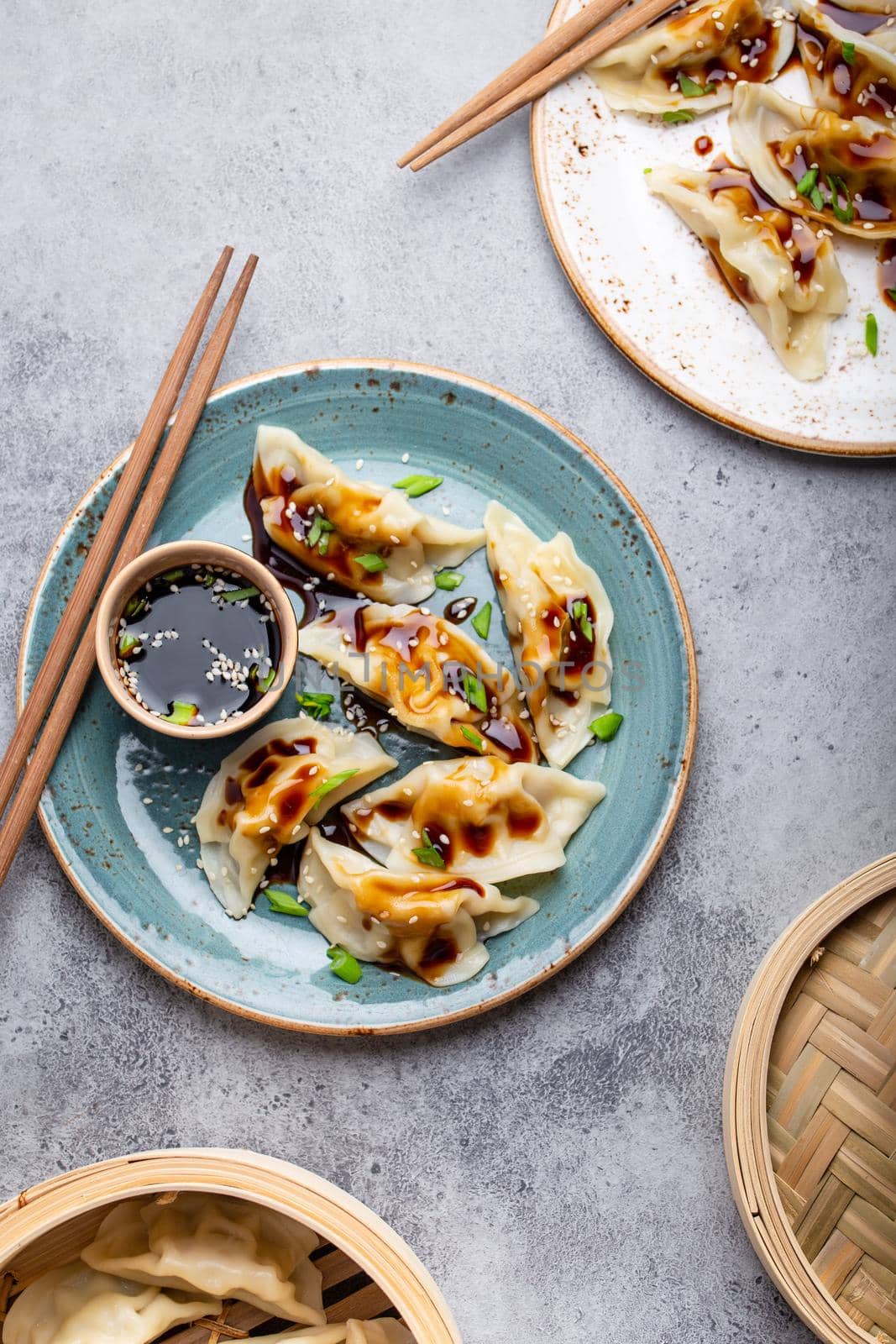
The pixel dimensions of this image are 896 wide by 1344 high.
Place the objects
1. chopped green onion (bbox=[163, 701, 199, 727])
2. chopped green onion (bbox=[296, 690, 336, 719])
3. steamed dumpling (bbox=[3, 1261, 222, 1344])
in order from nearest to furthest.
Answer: steamed dumpling (bbox=[3, 1261, 222, 1344]), chopped green onion (bbox=[163, 701, 199, 727]), chopped green onion (bbox=[296, 690, 336, 719])

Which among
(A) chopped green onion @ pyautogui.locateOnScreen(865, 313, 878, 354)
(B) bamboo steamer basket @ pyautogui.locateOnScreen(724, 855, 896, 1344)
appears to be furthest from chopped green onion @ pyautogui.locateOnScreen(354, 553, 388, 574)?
(A) chopped green onion @ pyautogui.locateOnScreen(865, 313, 878, 354)

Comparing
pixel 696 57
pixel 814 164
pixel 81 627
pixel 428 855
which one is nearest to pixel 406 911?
pixel 428 855

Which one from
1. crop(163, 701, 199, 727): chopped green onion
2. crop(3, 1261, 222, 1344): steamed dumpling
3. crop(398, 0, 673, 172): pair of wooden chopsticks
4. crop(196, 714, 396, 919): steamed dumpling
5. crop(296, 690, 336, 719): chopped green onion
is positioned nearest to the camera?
crop(3, 1261, 222, 1344): steamed dumpling

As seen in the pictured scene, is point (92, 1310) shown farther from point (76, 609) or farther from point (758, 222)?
point (758, 222)

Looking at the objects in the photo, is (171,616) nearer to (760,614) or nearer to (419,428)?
(419,428)

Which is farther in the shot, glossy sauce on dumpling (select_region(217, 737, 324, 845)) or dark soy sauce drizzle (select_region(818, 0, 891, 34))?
dark soy sauce drizzle (select_region(818, 0, 891, 34))

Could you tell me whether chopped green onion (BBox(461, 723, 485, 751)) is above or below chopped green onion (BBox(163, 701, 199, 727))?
above

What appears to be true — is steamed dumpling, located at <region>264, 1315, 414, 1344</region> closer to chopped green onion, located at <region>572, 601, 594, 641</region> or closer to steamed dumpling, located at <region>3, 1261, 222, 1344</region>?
steamed dumpling, located at <region>3, 1261, 222, 1344</region>
